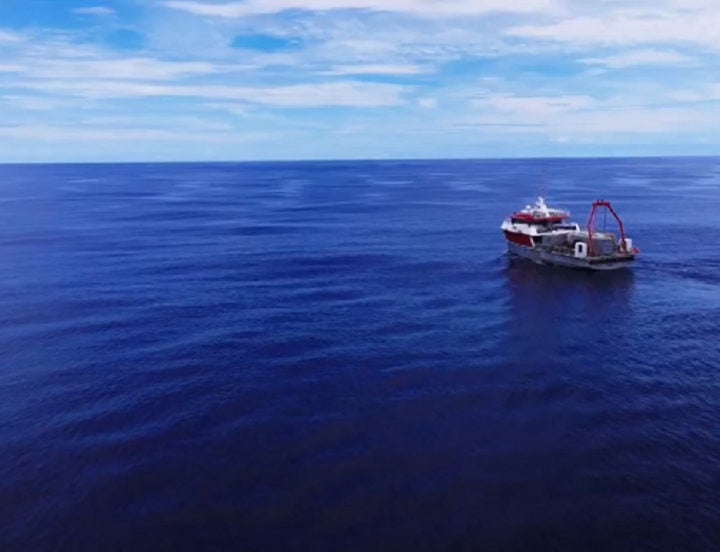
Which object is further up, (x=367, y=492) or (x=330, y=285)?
(x=330, y=285)

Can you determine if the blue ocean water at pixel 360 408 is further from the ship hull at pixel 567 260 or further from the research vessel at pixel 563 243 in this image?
the research vessel at pixel 563 243


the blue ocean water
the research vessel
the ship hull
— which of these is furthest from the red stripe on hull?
the blue ocean water

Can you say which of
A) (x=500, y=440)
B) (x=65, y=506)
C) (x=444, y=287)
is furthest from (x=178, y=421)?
(x=444, y=287)

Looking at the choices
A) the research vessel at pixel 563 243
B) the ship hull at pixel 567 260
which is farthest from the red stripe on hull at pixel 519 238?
the ship hull at pixel 567 260

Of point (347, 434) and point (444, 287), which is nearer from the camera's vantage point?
point (347, 434)

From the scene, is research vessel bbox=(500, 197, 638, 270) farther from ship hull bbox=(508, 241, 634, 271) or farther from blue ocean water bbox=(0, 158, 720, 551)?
blue ocean water bbox=(0, 158, 720, 551)

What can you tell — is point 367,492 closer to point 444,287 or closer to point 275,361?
point 275,361
